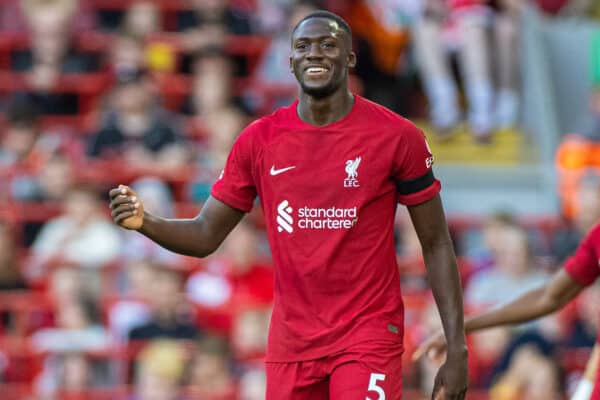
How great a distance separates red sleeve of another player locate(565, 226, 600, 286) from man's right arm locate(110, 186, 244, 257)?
4.61 feet

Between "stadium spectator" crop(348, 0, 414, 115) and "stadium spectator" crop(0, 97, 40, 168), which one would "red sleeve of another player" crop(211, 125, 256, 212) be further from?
"stadium spectator" crop(348, 0, 414, 115)

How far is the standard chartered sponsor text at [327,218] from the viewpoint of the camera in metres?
5.41

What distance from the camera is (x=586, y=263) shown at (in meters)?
6.03

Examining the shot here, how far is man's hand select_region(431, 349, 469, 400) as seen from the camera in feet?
17.7

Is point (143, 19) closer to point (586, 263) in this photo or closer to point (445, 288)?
point (586, 263)

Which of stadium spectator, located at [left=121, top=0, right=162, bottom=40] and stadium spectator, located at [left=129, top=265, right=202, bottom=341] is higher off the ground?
stadium spectator, located at [left=121, top=0, right=162, bottom=40]

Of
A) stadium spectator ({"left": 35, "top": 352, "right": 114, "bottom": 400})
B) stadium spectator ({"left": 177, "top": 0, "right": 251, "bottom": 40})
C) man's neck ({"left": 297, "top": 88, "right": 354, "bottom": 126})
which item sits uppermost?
man's neck ({"left": 297, "top": 88, "right": 354, "bottom": 126})

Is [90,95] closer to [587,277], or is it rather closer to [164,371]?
[164,371]

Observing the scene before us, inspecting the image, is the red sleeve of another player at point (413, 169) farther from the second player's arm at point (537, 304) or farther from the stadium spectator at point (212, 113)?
the stadium spectator at point (212, 113)

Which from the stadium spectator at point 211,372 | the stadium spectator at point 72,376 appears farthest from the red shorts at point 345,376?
the stadium spectator at point 72,376

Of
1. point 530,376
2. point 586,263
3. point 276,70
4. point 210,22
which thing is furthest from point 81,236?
point 586,263

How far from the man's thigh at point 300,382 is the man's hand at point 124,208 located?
2.50 ft

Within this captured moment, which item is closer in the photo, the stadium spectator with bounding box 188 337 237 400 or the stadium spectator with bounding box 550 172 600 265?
the stadium spectator with bounding box 188 337 237 400

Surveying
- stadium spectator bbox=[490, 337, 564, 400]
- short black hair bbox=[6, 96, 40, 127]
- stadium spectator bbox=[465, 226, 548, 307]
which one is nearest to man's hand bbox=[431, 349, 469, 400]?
stadium spectator bbox=[490, 337, 564, 400]
